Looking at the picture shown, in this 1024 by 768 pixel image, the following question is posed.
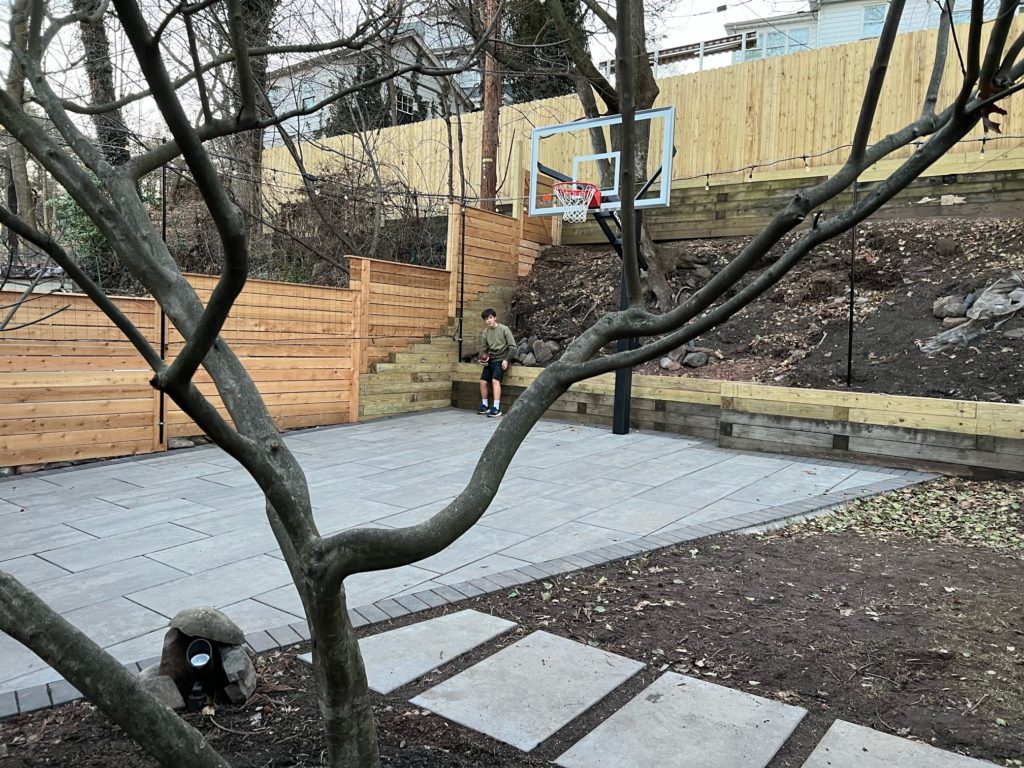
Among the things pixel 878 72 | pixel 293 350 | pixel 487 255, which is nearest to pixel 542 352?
pixel 487 255

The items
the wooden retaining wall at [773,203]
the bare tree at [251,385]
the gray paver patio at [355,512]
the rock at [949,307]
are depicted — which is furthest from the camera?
the wooden retaining wall at [773,203]

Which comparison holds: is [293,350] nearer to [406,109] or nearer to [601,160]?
[601,160]

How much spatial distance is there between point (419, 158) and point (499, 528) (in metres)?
13.2

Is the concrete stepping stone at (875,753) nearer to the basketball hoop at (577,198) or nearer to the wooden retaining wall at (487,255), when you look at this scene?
the basketball hoop at (577,198)

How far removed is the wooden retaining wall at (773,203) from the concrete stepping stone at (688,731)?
967 centimetres

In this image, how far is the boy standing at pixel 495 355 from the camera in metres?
10.7

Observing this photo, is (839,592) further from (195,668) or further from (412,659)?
(195,668)

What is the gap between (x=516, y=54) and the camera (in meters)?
7.41

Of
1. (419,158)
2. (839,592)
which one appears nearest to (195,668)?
(839,592)

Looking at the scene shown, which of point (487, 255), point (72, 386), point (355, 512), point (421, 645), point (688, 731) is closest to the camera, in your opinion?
point (688, 731)

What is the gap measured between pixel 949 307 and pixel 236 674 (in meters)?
9.30

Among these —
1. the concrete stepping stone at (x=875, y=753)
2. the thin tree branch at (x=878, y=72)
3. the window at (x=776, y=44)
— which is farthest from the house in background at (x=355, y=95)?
the window at (x=776, y=44)

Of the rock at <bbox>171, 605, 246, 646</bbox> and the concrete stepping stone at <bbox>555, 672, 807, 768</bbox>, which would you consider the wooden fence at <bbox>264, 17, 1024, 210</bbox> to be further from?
the concrete stepping stone at <bbox>555, 672, 807, 768</bbox>

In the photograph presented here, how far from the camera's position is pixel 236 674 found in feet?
8.57
